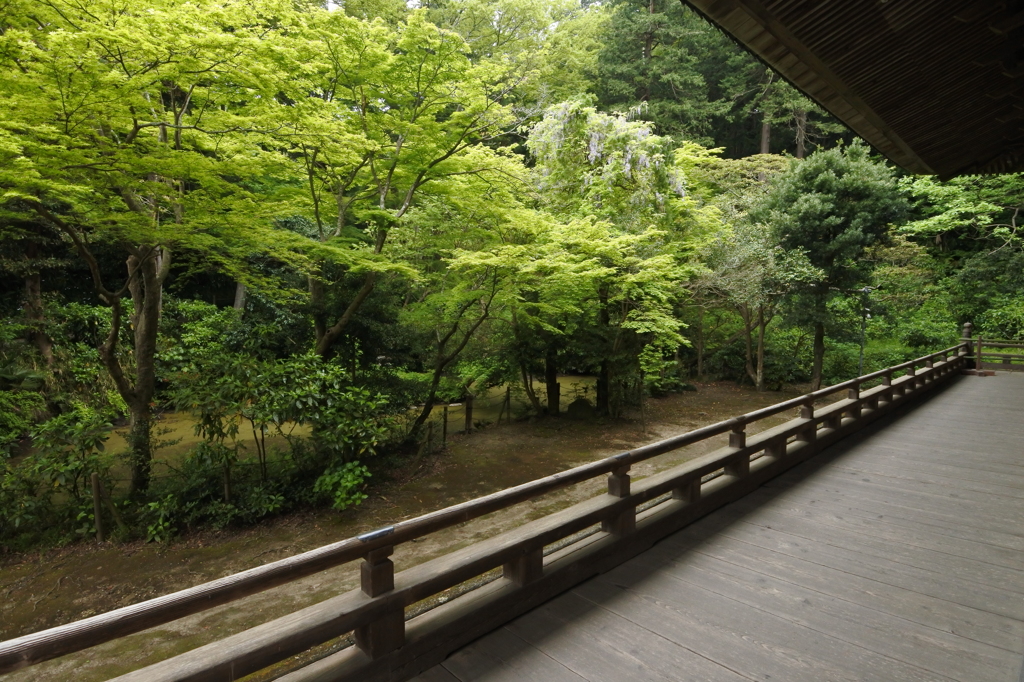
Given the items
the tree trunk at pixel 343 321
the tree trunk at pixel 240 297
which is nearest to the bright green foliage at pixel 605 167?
the tree trunk at pixel 343 321

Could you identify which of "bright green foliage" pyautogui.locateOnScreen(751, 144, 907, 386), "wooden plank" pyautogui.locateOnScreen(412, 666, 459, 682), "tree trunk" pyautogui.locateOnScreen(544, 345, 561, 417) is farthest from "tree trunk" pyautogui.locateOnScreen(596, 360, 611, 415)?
"wooden plank" pyautogui.locateOnScreen(412, 666, 459, 682)

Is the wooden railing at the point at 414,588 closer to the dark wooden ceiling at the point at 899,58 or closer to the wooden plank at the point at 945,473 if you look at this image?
the wooden plank at the point at 945,473

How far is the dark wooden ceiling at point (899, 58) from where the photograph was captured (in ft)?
8.15

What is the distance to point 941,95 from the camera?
3463mm

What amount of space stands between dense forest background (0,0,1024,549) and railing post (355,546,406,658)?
17.2ft

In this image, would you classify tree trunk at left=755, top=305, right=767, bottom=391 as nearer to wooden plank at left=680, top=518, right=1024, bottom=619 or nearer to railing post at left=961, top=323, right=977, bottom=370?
railing post at left=961, top=323, right=977, bottom=370

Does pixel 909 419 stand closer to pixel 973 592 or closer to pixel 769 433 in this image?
pixel 769 433

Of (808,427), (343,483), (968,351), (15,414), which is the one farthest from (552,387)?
(968,351)

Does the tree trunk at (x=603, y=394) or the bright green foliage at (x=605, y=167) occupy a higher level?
the bright green foliage at (x=605, y=167)

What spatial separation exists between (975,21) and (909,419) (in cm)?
697

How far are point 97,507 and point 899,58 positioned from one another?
32.0ft

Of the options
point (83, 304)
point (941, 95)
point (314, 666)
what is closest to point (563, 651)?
point (314, 666)

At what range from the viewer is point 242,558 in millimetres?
6480

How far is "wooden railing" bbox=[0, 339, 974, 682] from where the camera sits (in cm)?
170
